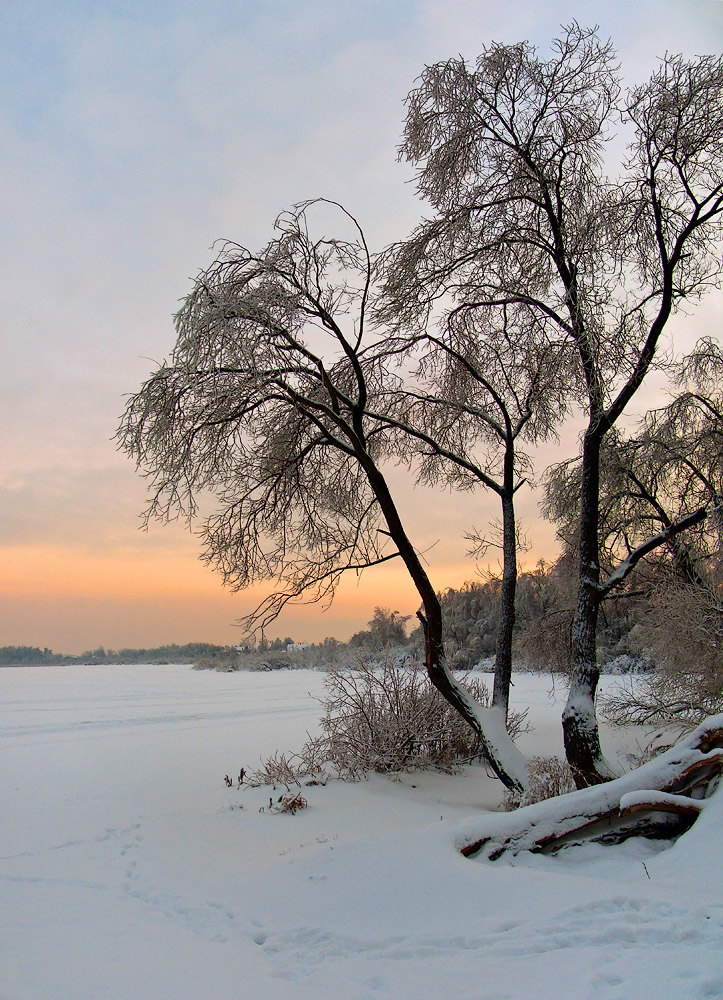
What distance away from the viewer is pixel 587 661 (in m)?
7.50

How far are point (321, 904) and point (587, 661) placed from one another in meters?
4.50

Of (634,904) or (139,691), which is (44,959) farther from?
(139,691)

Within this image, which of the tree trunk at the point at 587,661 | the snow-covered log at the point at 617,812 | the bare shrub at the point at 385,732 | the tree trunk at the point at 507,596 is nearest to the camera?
the snow-covered log at the point at 617,812

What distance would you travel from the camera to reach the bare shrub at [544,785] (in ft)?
23.5

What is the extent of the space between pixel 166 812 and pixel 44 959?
3.61m

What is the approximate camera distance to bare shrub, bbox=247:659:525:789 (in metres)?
8.93

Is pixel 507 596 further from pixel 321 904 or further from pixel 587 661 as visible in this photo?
pixel 321 904

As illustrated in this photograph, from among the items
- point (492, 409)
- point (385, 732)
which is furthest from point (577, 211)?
point (385, 732)

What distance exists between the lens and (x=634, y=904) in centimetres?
354

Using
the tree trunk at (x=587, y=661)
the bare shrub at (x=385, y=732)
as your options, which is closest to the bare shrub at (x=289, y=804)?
the bare shrub at (x=385, y=732)

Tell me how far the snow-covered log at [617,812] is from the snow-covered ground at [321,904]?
0.15 meters

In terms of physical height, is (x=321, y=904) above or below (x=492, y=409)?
below

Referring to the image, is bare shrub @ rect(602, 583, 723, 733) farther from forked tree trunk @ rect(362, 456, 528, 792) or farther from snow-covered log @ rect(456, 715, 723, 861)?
snow-covered log @ rect(456, 715, 723, 861)

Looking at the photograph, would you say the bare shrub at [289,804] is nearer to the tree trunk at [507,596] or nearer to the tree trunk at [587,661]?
the tree trunk at [587,661]
